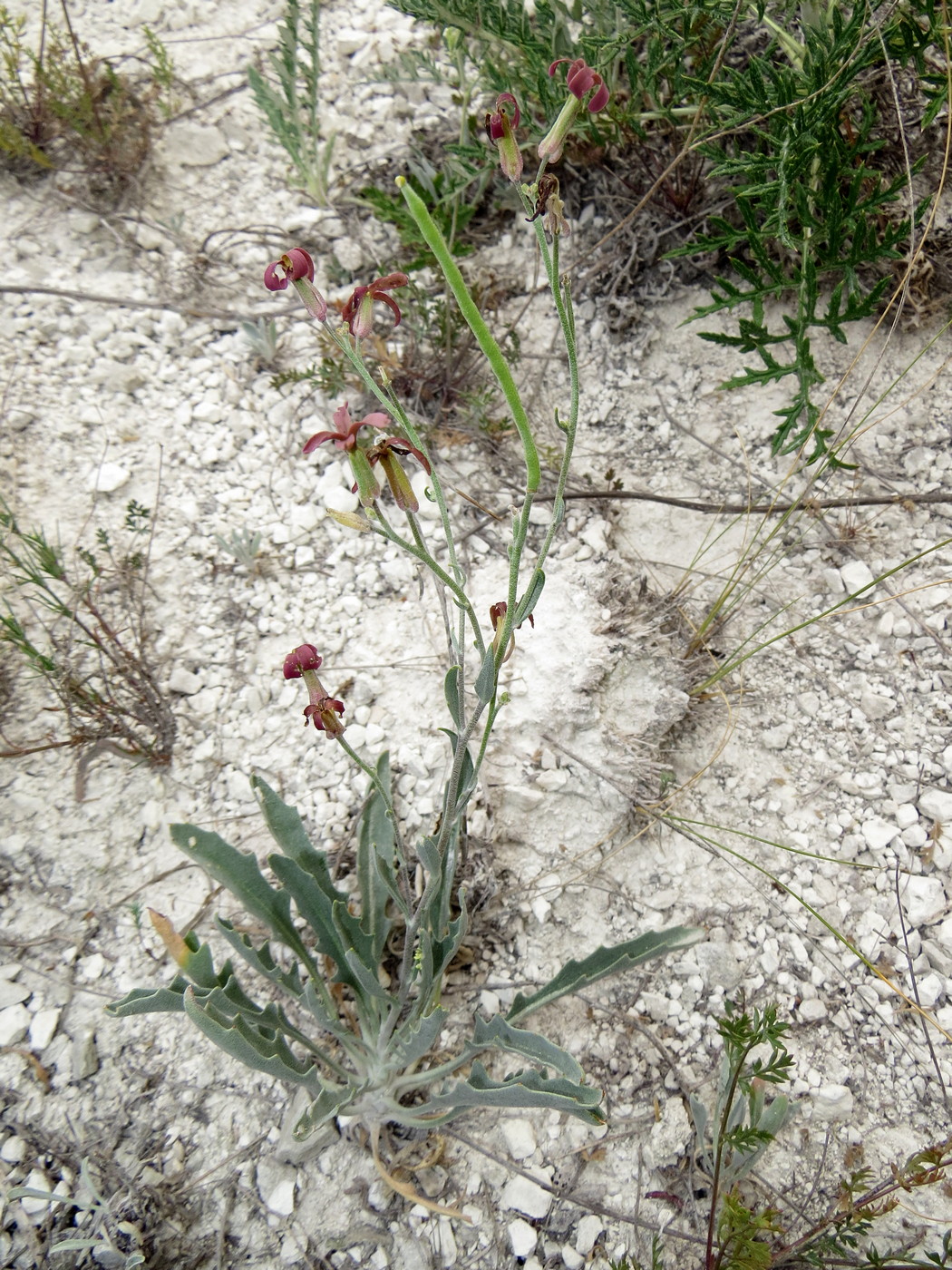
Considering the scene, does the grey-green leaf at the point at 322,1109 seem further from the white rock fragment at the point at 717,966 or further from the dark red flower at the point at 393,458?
the dark red flower at the point at 393,458

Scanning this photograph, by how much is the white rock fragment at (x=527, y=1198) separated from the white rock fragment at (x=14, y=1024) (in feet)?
3.49

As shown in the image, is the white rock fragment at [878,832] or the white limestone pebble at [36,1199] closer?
the white limestone pebble at [36,1199]

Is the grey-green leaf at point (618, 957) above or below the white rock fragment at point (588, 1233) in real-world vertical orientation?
above

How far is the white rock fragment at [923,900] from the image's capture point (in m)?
1.88

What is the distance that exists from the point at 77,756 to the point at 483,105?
2.40 meters

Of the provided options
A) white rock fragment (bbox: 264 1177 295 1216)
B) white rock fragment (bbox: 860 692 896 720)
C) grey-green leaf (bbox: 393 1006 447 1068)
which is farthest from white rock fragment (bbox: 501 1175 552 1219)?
white rock fragment (bbox: 860 692 896 720)

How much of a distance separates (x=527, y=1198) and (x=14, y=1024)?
1.13 meters

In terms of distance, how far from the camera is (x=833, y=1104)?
1723 millimetres

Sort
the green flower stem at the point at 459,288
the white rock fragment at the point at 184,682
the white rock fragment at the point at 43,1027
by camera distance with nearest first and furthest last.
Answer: the green flower stem at the point at 459,288
the white rock fragment at the point at 43,1027
the white rock fragment at the point at 184,682

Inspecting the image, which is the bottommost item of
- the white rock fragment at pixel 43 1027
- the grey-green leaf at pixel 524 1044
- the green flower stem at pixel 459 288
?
the white rock fragment at pixel 43 1027

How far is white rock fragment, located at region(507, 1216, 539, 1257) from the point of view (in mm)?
1663

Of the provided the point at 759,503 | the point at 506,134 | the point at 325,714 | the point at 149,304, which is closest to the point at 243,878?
the point at 325,714

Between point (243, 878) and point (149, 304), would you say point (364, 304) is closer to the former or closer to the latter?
point (243, 878)

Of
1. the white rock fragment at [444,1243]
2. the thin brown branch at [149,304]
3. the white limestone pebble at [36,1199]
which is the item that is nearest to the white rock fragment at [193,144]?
the thin brown branch at [149,304]
